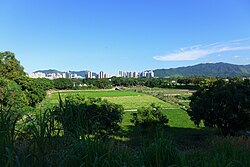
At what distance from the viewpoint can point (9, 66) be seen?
3581cm

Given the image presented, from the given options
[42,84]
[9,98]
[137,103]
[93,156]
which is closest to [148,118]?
[9,98]

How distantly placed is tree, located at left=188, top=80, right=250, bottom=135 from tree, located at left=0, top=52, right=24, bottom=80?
27.1 m

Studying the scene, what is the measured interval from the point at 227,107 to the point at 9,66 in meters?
30.7

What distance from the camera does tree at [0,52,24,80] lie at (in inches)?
1369

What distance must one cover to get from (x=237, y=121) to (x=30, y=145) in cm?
1427

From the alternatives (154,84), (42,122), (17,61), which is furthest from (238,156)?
(154,84)

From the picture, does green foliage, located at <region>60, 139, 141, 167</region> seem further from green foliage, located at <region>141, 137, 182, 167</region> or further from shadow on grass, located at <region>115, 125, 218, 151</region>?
shadow on grass, located at <region>115, 125, 218, 151</region>

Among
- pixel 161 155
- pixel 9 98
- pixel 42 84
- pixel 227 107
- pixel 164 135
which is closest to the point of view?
pixel 161 155

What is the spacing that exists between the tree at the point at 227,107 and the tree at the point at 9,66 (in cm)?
2712

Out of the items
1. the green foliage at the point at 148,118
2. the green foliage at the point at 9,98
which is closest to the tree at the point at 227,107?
the green foliage at the point at 148,118

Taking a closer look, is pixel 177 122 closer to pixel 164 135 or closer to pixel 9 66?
pixel 9 66

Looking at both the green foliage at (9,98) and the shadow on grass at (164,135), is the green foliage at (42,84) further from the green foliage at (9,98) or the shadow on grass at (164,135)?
the shadow on grass at (164,135)

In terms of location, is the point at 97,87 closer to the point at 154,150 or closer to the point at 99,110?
the point at 99,110

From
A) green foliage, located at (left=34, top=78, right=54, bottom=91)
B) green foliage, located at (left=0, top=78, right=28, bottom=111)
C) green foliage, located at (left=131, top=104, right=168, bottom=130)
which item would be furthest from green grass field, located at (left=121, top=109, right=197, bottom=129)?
green foliage, located at (left=34, top=78, right=54, bottom=91)
